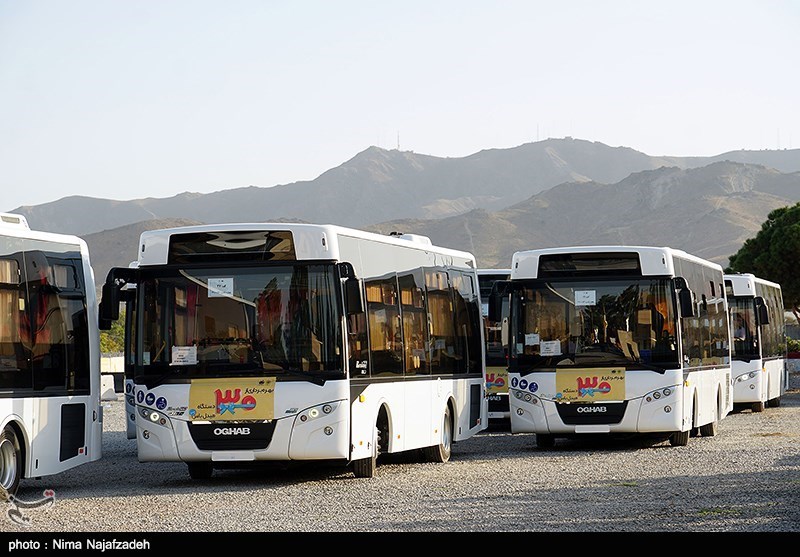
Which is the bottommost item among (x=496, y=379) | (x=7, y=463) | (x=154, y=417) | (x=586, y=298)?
(x=7, y=463)

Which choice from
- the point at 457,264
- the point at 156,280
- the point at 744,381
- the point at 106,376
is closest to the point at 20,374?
the point at 156,280

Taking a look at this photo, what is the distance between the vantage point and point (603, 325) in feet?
69.5

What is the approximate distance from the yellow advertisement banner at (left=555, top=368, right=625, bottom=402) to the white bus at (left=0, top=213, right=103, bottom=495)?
285 inches

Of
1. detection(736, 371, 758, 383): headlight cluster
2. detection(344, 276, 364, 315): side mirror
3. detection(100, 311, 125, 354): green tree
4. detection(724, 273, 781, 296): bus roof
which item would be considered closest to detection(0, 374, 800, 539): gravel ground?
detection(344, 276, 364, 315): side mirror

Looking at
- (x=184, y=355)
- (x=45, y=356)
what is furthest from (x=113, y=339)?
(x=45, y=356)

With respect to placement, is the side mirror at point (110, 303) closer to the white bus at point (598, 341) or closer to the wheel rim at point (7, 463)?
the wheel rim at point (7, 463)

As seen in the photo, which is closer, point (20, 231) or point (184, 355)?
point (20, 231)

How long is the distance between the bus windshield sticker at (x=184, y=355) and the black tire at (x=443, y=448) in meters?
4.84

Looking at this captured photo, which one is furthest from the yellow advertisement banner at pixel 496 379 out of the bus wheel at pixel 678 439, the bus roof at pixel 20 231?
the bus roof at pixel 20 231

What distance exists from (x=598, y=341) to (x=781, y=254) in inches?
1376

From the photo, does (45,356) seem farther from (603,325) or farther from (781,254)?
(781,254)

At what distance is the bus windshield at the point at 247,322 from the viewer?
16.0 m
